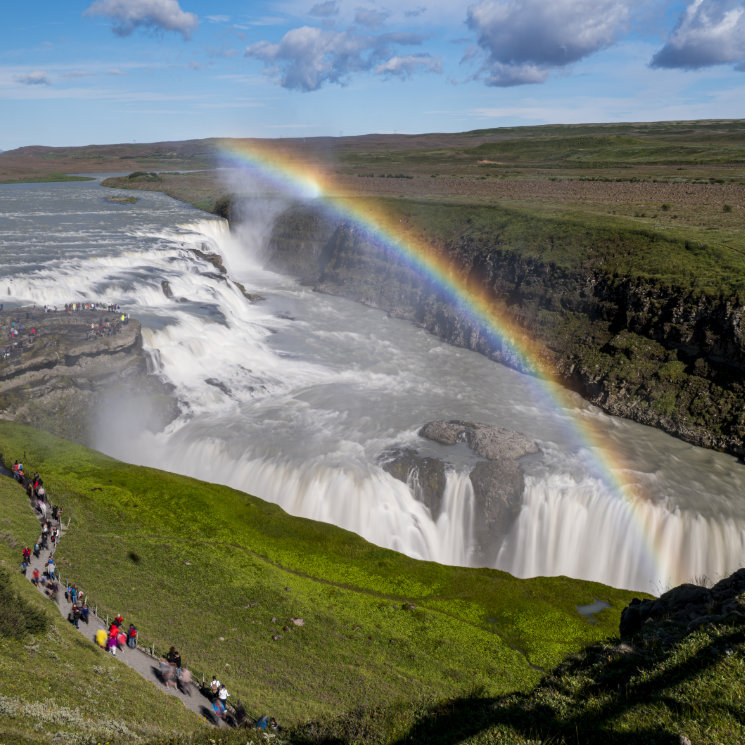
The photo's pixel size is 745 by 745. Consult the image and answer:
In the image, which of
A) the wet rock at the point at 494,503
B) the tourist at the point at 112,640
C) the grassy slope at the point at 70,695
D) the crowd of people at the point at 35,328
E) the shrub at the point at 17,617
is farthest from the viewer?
the crowd of people at the point at 35,328

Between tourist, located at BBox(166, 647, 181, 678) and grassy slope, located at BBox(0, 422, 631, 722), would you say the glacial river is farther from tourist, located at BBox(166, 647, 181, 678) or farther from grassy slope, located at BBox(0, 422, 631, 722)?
tourist, located at BBox(166, 647, 181, 678)

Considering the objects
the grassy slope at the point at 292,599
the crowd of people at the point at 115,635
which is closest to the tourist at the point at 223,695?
the crowd of people at the point at 115,635

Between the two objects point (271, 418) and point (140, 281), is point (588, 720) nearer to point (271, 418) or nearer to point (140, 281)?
point (271, 418)

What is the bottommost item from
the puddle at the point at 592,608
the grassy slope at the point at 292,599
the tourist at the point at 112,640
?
the puddle at the point at 592,608

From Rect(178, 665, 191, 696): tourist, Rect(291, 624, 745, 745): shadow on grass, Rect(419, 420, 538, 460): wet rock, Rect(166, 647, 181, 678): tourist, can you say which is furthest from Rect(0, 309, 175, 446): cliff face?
Rect(291, 624, 745, 745): shadow on grass

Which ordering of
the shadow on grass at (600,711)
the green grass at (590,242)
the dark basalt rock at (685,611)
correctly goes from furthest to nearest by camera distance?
the green grass at (590,242) < the dark basalt rock at (685,611) < the shadow on grass at (600,711)

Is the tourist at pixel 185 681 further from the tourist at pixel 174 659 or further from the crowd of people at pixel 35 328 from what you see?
the crowd of people at pixel 35 328

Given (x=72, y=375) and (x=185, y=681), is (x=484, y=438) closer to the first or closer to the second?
(x=185, y=681)
